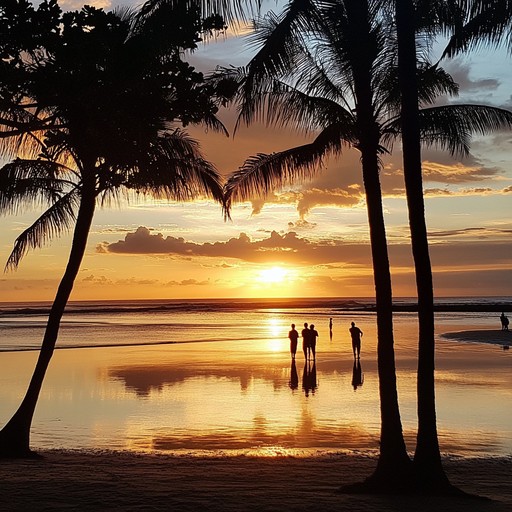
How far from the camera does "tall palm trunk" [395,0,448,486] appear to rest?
32.0ft

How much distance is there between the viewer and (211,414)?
17.8m

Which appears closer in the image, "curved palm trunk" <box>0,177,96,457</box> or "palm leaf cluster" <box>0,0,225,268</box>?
"palm leaf cluster" <box>0,0,225,268</box>

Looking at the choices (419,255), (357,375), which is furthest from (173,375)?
(419,255)

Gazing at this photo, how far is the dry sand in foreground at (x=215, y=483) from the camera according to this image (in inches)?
350

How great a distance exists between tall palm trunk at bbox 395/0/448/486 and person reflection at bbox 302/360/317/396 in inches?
433

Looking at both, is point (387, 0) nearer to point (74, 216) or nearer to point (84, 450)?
point (74, 216)

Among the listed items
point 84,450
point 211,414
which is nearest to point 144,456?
point 84,450

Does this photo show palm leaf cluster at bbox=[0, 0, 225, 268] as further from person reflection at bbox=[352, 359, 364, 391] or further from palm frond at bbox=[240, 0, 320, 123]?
person reflection at bbox=[352, 359, 364, 391]

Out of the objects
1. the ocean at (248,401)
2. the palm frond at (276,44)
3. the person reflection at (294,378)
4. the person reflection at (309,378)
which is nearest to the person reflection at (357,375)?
the ocean at (248,401)

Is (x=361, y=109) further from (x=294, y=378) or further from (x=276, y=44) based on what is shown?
(x=294, y=378)

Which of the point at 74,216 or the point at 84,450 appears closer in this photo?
the point at 84,450

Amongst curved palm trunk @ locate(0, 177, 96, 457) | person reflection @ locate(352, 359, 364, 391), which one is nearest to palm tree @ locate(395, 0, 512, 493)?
curved palm trunk @ locate(0, 177, 96, 457)

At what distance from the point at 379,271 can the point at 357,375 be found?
50.1 ft

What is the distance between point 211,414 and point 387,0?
10.7m
